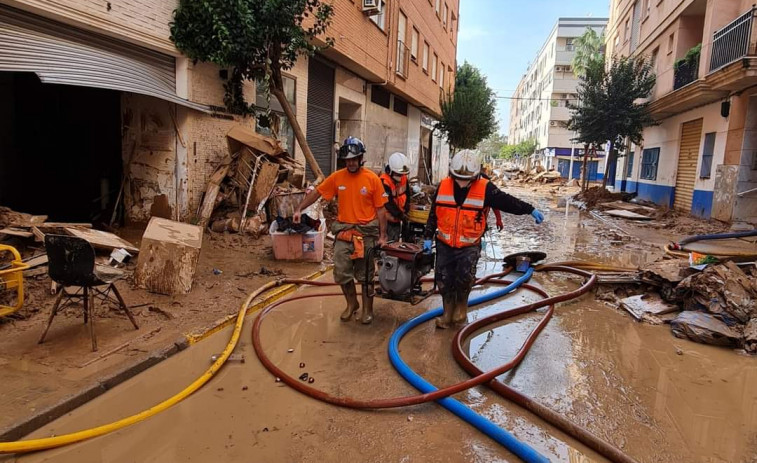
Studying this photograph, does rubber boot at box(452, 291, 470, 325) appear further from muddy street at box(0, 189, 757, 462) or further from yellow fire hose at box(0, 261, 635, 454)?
yellow fire hose at box(0, 261, 635, 454)

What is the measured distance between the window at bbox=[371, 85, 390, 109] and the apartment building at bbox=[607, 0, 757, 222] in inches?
412

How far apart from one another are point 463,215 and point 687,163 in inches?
668

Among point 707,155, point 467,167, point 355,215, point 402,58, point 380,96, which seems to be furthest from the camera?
point 402,58

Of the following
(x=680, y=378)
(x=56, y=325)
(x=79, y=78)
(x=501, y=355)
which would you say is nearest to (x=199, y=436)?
(x=56, y=325)

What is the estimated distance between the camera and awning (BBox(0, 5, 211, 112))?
17.5 feet

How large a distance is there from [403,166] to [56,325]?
172 inches

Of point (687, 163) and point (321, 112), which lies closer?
point (321, 112)

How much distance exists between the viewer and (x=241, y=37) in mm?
7898

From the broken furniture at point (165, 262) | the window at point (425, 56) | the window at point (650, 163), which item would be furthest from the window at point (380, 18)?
the window at point (650, 163)

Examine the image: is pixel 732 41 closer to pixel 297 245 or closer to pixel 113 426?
pixel 297 245

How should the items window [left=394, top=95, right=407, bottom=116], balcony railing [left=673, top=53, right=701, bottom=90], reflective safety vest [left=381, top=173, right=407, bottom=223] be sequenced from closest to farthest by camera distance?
reflective safety vest [left=381, top=173, right=407, bottom=223], balcony railing [left=673, top=53, right=701, bottom=90], window [left=394, top=95, right=407, bottom=116]

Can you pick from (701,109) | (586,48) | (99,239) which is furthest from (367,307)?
(586,48)

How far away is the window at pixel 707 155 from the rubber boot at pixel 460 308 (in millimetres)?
14237

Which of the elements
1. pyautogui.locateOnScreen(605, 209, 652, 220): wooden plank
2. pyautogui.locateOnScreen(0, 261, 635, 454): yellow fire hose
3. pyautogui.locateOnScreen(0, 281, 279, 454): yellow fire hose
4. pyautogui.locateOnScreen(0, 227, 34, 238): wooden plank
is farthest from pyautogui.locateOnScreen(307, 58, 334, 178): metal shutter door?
pyautogui.locateOnScreen(605, 209, 652, 220): wooden plank
